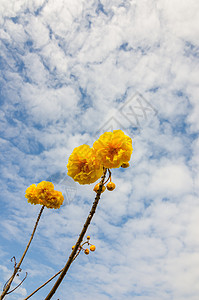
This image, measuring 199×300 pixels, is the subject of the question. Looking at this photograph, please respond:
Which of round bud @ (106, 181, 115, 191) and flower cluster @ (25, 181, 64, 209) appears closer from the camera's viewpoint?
round bud @ (106, 181, 115, 191)

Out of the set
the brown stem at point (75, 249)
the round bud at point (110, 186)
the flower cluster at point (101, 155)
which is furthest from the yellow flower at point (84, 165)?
the brown stem at point (75, 249)

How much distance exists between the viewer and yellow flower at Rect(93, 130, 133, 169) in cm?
190

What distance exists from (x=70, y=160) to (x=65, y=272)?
1.01 m

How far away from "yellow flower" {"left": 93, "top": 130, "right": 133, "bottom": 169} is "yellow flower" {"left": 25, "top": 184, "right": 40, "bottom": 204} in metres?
3.74

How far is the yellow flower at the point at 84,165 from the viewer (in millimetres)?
1989

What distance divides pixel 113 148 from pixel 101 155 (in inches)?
5.3

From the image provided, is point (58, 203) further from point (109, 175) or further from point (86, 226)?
point (86, 226)

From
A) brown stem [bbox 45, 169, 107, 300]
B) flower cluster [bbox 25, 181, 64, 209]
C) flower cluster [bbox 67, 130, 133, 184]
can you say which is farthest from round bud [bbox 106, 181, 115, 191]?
flower cluster [bbox 25, 181, 64, 209]

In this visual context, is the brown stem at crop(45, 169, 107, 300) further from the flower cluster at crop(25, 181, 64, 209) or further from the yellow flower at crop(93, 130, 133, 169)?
the flower cluster at crop(25, 181, 64, 209)

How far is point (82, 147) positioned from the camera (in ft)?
6.69

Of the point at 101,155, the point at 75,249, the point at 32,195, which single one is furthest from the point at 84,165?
the point at 32,195

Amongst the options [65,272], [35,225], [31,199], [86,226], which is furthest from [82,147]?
[31,199]

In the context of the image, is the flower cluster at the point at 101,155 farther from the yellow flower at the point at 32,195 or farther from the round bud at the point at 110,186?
the yellow flower at the point at 32,195

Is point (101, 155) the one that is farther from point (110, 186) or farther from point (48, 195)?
point (48, 195)
